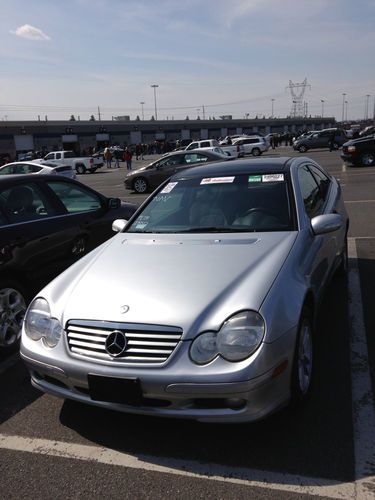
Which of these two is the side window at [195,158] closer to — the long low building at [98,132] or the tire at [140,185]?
the tire at [140,185]

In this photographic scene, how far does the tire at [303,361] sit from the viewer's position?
297 cm

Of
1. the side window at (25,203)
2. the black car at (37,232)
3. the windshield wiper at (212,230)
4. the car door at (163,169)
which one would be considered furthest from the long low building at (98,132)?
the windshield wiper at (212,230)

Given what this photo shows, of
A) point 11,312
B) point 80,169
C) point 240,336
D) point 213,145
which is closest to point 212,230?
point 240,336

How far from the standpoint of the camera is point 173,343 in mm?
2695

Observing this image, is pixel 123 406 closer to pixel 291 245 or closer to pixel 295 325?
pixel 295 325

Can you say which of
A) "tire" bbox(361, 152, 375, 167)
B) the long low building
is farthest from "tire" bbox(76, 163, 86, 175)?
the long low building

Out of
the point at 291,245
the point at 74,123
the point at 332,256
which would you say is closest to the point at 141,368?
the point at 291,245

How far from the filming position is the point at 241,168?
15.1 ft

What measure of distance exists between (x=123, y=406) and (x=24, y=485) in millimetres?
665

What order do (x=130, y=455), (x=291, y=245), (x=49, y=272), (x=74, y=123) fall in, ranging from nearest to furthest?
(x=130, y=455), (x=291, y=245), (x=49, y=272), (x=74, y=123)

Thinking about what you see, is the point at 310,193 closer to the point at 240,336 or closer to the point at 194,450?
the point at 240,336

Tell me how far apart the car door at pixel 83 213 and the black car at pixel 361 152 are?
57.5 ft

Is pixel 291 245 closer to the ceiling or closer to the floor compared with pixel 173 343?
closer to the ceiling

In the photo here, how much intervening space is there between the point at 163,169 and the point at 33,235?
15094 mm
